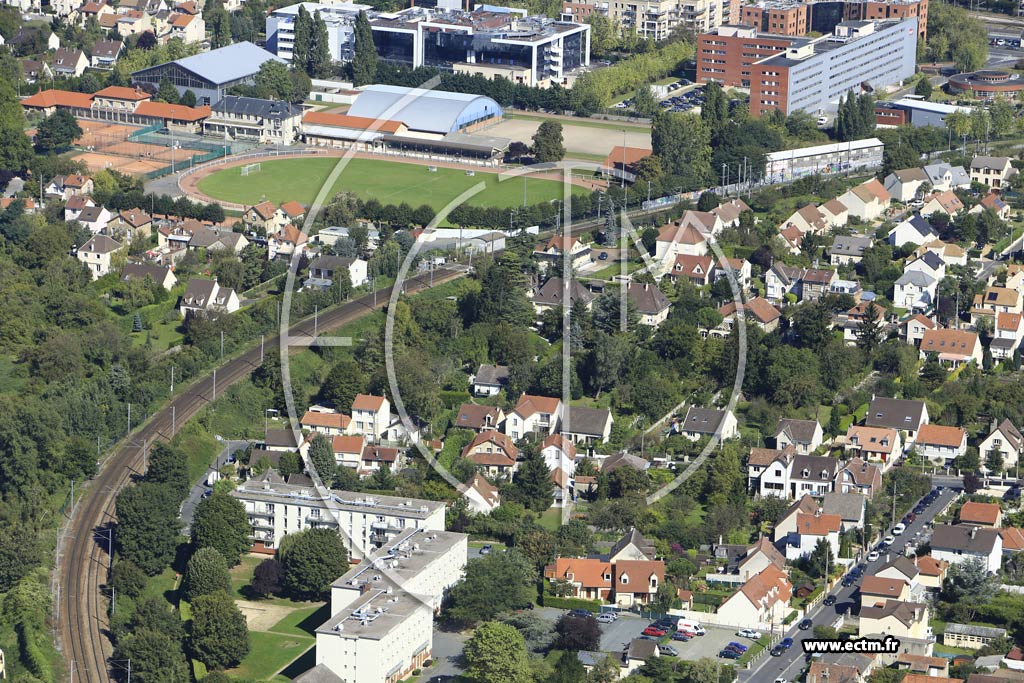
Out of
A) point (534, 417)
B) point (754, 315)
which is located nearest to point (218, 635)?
point (534, 417)

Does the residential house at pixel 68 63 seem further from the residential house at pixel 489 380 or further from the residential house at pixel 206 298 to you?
the residential house at pixel 489 380

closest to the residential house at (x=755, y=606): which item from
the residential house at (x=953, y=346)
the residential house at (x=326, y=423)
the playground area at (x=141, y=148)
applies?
the residential house at (x=326, y=423)

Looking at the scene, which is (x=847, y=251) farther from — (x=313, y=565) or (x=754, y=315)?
(x=313, y=565)

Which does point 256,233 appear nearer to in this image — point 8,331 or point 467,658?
point 8,331

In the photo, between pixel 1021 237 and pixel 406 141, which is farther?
pixel 406 141

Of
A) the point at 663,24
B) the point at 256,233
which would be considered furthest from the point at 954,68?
the point at 256,233

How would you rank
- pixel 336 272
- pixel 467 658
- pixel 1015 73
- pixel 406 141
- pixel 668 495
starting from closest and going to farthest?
pixel 467 658 → pixel 668 495 → pixel 336 272 → pixel 406 141 → pixel 1015 73

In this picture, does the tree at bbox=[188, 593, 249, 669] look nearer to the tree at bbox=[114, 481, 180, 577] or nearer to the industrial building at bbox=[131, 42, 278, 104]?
the tree at bbox=[114, 481, 180, 577]
